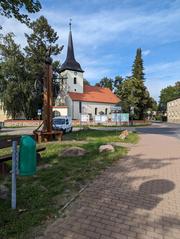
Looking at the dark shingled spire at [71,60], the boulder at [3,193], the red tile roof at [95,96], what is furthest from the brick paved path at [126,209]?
the dark shingled spire at [71,60]

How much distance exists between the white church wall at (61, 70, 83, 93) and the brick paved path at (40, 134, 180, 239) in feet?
204

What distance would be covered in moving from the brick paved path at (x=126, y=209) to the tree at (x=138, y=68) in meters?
71.0

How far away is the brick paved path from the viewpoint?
3.99 m

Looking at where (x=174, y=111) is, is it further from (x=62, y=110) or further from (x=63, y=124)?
(x=63, y=124)

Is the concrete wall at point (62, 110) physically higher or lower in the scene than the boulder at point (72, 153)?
higher

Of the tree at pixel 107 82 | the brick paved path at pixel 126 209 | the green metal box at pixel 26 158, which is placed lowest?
the brick paved path at pixel 126 209

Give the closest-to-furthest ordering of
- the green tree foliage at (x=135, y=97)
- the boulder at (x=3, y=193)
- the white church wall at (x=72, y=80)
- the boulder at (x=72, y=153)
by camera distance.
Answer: the boulder at (x=3, y=193) → the boulder at (x=72, y=153) → the green tree foliage at (x=135, y=97) → the white church wall at (x=72, y=80)

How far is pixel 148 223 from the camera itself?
4367 millimetres

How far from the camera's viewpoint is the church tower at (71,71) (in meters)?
68.9

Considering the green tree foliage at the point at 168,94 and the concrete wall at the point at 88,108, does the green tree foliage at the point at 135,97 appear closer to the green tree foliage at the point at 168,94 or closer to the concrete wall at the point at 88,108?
the concrete wall at the point at 88,108

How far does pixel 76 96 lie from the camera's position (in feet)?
225

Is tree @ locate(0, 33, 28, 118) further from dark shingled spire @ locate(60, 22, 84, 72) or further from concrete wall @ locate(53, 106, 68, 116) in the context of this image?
dark shingled spire @ locate(60, 22, 84, 72)

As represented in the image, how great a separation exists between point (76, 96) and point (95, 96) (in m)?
7.37

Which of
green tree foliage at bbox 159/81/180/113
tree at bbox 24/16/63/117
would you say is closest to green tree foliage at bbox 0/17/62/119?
tree at bbox 24/16/63/117
